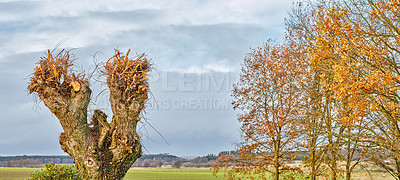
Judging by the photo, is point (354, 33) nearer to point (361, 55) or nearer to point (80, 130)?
point (361, 55)

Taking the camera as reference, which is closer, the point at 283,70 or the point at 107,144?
the point at 107,144

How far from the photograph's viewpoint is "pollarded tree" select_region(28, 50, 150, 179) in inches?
423

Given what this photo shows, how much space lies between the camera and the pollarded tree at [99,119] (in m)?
10.7

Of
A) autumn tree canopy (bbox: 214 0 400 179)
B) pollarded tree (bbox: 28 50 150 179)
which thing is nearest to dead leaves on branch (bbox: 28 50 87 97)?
pollarded tree (bbox: 28 50 150 179)

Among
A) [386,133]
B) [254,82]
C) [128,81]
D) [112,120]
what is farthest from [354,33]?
[112,120]

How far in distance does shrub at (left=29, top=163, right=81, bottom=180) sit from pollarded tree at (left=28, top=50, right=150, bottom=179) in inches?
9.7

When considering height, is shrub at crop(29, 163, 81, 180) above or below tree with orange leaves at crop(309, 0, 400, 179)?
below

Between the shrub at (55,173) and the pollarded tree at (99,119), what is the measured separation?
25cm

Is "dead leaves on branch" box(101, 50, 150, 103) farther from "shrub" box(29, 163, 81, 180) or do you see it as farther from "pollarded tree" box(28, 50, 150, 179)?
"shrub" box(29, 163, 81, 180)

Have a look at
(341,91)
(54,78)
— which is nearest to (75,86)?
(54,78)

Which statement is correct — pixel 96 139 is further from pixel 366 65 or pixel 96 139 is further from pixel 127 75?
pixel 366 65

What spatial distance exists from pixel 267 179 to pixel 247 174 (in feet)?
5.51

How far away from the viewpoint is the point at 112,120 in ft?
36.6

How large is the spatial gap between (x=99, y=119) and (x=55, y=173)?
204 cm
